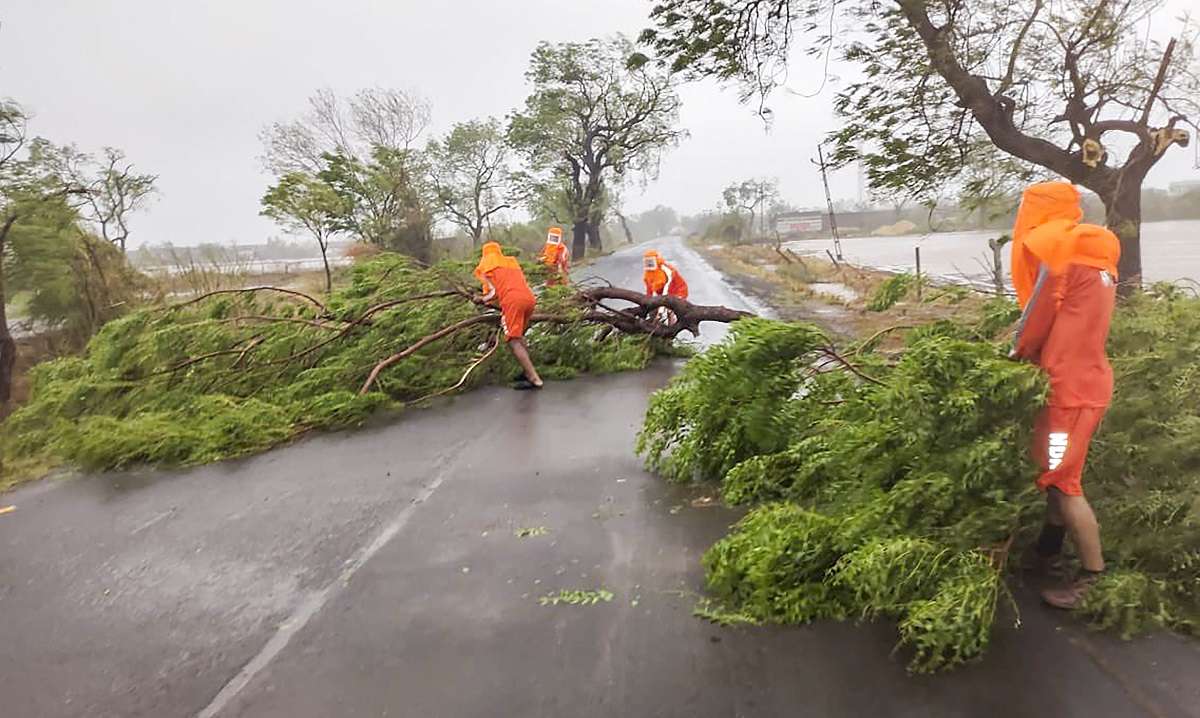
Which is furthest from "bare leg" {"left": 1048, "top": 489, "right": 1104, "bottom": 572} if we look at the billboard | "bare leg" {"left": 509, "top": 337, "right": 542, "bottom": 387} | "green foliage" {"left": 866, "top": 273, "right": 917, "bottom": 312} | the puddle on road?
the billboard

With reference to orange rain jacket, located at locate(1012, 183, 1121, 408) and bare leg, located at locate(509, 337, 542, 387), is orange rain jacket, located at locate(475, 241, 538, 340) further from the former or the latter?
orange rain jacket, located at locate(1012, 183, 1121, 408)

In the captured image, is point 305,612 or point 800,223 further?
point 800,223

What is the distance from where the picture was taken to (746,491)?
4297 millimetres

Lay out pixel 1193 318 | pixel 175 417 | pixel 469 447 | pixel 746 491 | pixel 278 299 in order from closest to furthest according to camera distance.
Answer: pixel 1193 318 < pixel 746 491 < pixel 469 447 < pixel 175 417 < pixel 278 299

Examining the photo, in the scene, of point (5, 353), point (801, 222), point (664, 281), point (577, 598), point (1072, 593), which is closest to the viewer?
point (1072, 593)

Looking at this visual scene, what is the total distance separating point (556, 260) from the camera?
11.0 meters

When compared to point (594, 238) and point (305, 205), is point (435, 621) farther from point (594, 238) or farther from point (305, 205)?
point (594, 238)

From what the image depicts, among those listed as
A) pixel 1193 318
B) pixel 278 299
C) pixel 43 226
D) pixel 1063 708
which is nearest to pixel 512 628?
pixel 1063 708

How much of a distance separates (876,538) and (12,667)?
3700 millimetres

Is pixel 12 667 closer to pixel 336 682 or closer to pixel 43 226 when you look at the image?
pixel 336 682

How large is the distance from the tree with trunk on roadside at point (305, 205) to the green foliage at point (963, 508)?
19382 mm

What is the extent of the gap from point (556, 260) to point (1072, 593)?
878cm

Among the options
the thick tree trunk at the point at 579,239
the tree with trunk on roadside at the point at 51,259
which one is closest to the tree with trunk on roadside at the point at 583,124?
the thick tree trunk at the point at 579,239

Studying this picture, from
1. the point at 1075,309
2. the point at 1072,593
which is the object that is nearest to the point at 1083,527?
the point at 1072,593
